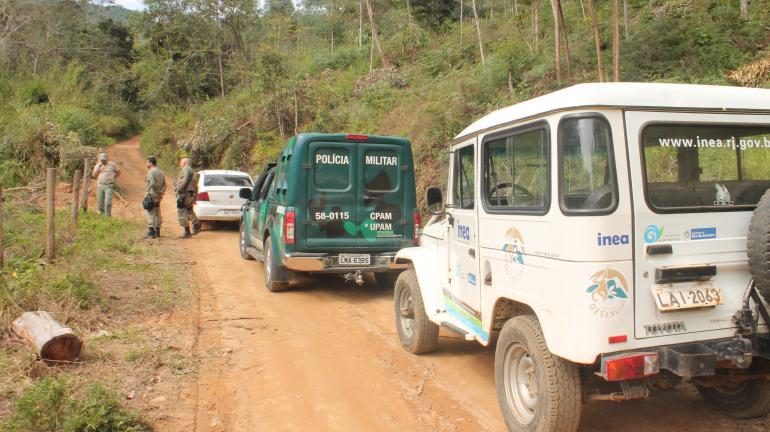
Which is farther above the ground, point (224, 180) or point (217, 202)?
point (224, 180)

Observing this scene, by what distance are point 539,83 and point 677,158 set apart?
12.2 meters

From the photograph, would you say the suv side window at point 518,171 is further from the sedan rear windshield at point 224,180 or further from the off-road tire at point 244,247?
the sedan rear windshield at point 224,180

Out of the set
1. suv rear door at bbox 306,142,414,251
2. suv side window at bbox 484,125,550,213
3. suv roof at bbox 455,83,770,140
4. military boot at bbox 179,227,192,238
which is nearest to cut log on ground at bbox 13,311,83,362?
suv rear door at bbox 306,142,414,251

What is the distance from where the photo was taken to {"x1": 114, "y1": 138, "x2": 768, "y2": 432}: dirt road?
4.28m

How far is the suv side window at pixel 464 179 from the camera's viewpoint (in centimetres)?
480

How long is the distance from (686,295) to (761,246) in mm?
472

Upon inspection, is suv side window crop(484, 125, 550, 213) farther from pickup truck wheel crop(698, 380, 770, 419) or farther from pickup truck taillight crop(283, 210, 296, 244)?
pickup truck taillight crop(283, 210, 296, 244)

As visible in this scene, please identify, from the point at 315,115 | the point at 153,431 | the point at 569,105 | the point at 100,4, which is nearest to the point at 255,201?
the point at 153,431

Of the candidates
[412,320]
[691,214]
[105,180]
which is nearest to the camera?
[691,214]

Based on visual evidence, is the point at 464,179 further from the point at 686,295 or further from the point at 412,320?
the point at 686,295

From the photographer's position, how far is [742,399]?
4.13m

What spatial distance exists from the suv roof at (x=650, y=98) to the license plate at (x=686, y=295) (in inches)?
40.7

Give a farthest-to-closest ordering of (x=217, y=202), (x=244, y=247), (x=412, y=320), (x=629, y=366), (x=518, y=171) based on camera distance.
A: 1. (x=217, y=202)
2. (x=244, y=247)
3. (x=412, y=320)
4. (x=518, y=171)
5. (x=629, y=366)

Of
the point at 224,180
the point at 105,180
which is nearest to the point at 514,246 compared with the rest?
the point at 224,180
